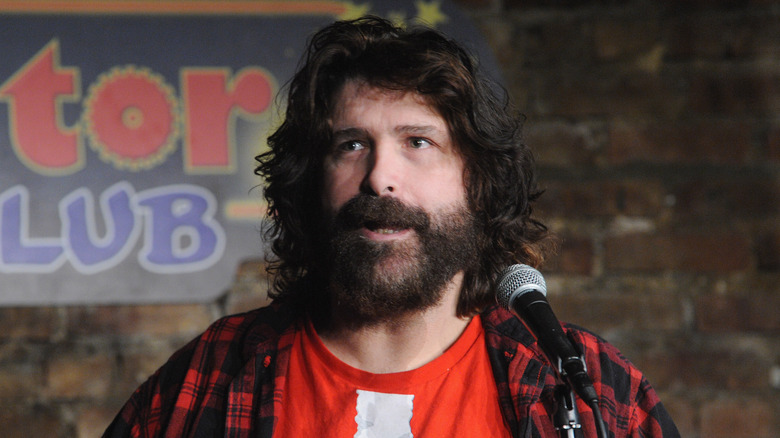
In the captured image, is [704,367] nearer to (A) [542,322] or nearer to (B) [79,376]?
(A) [542,322]

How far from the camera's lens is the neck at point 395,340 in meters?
1.35

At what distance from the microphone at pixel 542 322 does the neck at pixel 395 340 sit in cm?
34

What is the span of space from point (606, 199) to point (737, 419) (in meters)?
0.60

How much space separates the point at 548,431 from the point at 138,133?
1.17 m

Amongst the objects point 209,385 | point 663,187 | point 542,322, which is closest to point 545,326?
point 542,322

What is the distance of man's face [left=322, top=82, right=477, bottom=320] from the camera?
1.33 metres

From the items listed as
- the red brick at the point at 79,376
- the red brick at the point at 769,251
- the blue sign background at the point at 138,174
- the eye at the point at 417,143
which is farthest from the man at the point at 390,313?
the red brick at the point at 769,251

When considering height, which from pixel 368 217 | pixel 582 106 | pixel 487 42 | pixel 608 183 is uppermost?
pixel 487 42

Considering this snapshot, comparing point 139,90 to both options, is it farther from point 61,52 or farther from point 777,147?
point 777,147

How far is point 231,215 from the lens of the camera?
6.20 ft

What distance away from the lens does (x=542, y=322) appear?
977 mm

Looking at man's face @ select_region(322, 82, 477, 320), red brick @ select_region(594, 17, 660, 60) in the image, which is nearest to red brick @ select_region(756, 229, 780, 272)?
red brick @ select_region(594, 17, 660, 60)

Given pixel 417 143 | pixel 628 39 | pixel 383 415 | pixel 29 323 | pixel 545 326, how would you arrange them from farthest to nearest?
pixel 628 39 < pixel 29 323 < pixel 417 143 < pixel 383 415 < pixel 545 326

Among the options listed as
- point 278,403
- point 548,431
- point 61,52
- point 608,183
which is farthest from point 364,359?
point 61,52
